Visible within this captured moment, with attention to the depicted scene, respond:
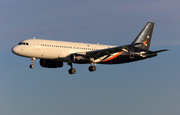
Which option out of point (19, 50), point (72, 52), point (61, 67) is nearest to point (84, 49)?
point (72, 52)

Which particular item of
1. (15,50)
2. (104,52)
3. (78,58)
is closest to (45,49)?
(15,50)

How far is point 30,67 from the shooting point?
5666cm

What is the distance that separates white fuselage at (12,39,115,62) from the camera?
5562 cm

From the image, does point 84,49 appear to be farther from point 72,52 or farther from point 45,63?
point 45,63

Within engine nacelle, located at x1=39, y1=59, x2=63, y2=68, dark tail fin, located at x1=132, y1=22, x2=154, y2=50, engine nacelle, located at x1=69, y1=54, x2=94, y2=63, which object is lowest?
engine nacelle, located at x1=39, y1=59, x2=63, y2=68

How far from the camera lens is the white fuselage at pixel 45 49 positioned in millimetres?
55625

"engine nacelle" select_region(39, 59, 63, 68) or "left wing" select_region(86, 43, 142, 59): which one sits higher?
"left wing" select_region(86, 43, 142, 59)

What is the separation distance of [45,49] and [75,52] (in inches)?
221

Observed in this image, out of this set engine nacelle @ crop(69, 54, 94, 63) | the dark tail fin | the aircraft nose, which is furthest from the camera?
the dark tail fin

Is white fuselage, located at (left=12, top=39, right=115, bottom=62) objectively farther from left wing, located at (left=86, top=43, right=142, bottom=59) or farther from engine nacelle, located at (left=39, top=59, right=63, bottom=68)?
engine nacelle, located at (left=39, top=59, right=63, bottom=68)

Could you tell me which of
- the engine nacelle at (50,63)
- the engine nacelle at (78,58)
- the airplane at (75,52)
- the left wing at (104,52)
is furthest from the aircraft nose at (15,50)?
the left wing at (104,52)

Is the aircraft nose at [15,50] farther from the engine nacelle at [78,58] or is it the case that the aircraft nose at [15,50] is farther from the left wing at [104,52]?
the left wing at [104,52]

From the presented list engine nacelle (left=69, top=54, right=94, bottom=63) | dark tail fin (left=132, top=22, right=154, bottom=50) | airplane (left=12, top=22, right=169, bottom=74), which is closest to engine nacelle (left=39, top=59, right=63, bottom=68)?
airplane (left=12, top=22, right=169, bottom=74)

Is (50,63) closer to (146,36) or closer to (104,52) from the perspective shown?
(104,52)
